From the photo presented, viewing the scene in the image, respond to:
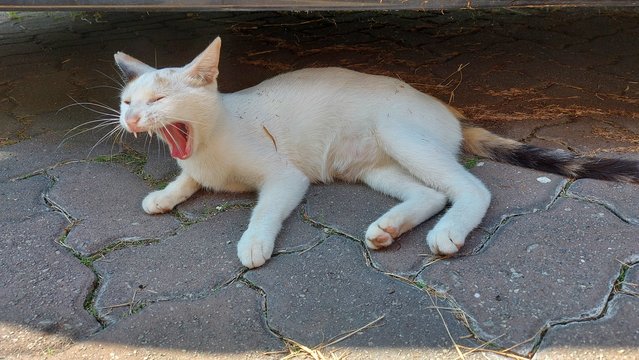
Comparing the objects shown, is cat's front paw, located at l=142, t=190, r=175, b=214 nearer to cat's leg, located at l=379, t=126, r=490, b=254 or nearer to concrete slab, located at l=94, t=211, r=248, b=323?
concrete slab, located at l=94, t=211, r=248, b=323

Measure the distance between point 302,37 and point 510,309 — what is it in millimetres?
3169

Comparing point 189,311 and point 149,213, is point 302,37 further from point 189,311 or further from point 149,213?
point 189,311

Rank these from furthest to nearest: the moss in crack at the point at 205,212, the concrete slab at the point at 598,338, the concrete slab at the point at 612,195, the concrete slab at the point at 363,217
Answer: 1. the moss in crack at the point at 205,212
2. the concrete slab at the point at 612,195
3. the concrete slab at the point at 363,217
4. the concrete slab at the point at 598,338

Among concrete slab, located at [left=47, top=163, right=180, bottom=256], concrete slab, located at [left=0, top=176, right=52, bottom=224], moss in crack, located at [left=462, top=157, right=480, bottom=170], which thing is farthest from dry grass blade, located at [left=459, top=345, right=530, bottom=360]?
concrete slab, located at [left=0, top=176, right=52, bottom=224]

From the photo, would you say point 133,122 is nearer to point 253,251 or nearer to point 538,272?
point 253,251

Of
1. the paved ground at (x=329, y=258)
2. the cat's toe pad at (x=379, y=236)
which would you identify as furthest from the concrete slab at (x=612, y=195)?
the cat's toe pad at (x=379, y=236)

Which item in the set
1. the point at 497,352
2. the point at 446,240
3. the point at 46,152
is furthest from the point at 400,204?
the point at 46,152

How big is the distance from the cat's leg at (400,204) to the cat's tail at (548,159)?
377 mm

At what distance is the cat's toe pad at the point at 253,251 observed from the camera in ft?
5.49

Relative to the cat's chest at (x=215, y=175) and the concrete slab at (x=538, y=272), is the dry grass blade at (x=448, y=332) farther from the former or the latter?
the cat's chest at (x=215, y=175)

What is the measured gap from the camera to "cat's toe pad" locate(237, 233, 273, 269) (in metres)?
1.67

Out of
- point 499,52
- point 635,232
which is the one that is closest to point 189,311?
point 635,232

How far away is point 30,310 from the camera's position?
1.54 m

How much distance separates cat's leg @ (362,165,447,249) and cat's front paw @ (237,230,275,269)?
12.2 inches
